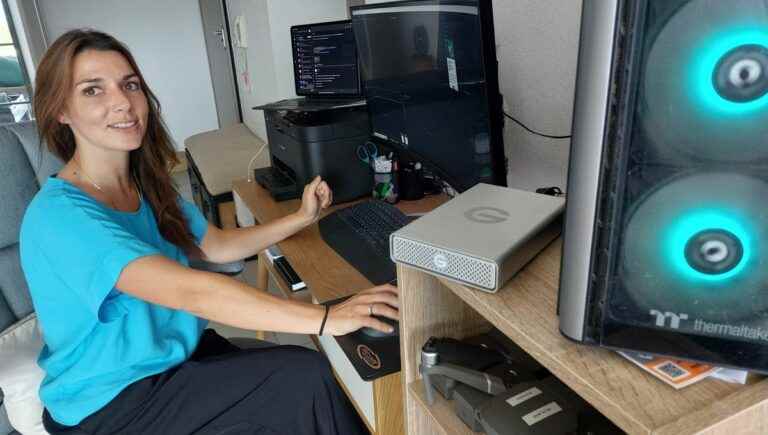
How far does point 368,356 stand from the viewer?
1.00m

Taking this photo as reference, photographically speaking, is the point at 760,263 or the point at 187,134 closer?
the point at 760,263

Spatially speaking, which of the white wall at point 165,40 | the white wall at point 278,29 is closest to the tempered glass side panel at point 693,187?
the white wall at point 278,29

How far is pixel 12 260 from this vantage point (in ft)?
4.30

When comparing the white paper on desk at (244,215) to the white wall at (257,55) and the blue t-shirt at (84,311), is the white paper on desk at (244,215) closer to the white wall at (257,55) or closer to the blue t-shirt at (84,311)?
the white wall at (257,55)

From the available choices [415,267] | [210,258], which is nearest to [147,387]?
[210,258]

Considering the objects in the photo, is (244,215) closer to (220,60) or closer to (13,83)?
(220,60)

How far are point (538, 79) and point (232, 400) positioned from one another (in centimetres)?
100

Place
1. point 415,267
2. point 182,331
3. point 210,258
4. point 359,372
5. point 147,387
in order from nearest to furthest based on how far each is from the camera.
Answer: point 415,267 < point 359,372 < point 147,387 < point 182,331 < point 210,258

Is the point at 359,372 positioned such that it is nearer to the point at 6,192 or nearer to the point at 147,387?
the point at 147,387

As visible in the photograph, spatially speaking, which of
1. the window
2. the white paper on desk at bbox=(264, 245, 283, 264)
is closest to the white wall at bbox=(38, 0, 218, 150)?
the window

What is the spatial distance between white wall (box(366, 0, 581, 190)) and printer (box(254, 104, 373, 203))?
50cm

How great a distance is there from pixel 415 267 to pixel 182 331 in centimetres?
76

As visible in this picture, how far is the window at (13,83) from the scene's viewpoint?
4.11 meters

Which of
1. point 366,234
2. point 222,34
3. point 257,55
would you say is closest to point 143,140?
point 366,234
